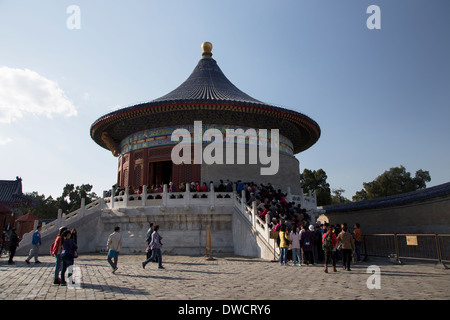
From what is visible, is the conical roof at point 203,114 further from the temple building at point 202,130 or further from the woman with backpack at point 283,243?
the woman with backpack at point 283,243

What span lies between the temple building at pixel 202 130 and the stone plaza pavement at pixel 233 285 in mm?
9895

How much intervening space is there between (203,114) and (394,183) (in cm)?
3087

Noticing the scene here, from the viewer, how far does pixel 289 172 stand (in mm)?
21234

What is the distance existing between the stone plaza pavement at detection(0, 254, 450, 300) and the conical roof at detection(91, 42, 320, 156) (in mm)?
10968

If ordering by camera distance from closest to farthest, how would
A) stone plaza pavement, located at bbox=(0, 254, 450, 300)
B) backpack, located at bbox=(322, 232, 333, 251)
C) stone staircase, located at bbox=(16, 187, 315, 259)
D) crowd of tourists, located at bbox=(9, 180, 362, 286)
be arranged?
stone plaza pavement, located at bbox=(0, 254, 450, 300)
crowd of tourists, located at bbox=(9, 180, 362, 286)
backpack, located at bbox=(322, 232, 333, 251)
stone staircase, located at bbox=(16, 187, 315, 259)

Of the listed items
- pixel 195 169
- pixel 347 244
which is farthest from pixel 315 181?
pixel 347 244

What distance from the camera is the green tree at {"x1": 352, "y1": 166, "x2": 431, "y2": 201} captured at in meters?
41.2

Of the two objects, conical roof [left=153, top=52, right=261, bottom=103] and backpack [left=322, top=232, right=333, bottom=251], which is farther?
conical roof [left=153, top=52, right=261, bottom=103]

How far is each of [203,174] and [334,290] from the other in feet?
42.4

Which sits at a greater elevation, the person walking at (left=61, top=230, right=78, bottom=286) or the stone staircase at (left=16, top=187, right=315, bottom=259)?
the stone staircase at (left=16, top=187, right=315, bottom=259)

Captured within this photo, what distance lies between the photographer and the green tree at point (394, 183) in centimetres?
4125

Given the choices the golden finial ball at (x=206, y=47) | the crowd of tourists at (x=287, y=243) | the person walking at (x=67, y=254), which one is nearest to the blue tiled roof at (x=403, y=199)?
the crowd of tourists at (x=287, y=243)

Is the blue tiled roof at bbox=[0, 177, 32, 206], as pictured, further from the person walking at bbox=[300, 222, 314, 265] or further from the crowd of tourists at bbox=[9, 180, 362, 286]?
Result: the person walking at bbox=[300, 222, 314, 265]

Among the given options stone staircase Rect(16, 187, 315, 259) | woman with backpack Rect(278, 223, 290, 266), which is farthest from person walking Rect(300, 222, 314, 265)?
stone staircase Rect(16, 187, 315, 259)
